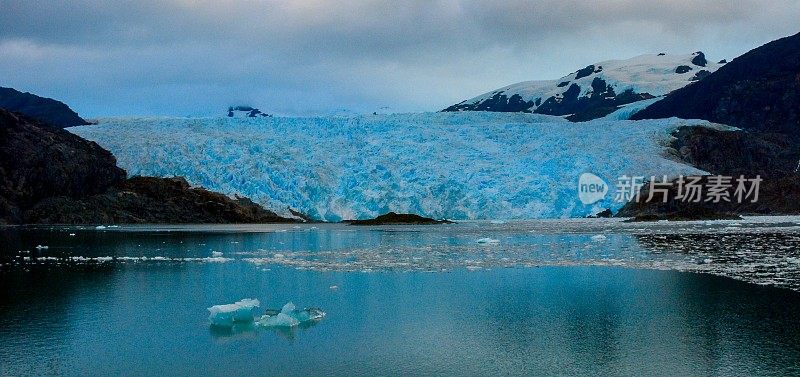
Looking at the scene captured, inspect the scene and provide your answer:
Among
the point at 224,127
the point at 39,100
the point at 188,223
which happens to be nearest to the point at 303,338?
the point at 188,223

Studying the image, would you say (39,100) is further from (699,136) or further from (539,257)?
(539,257)

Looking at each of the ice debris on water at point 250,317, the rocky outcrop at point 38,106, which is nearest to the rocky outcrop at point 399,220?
the ice debris on water at point 250,317

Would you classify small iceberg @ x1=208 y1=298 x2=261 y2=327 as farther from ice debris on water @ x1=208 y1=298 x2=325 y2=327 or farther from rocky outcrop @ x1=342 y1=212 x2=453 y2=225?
rocky outcrop @ x1=342 y1=212 x2=453 y2=225

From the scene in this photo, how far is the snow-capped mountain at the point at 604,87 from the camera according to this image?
370ft

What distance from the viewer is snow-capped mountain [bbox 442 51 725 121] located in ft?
370

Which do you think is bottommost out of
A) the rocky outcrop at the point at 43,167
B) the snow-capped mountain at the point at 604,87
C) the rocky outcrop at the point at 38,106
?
the rocky outcrop at the point at 43,167

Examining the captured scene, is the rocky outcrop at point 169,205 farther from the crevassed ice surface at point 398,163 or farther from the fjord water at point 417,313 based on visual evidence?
the fjord water at point 417,313

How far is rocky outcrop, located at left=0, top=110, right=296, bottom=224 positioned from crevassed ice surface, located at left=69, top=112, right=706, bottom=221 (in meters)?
1.33

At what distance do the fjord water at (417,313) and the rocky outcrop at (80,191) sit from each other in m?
27.8

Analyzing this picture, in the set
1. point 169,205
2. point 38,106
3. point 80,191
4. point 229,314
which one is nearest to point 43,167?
point 80,191

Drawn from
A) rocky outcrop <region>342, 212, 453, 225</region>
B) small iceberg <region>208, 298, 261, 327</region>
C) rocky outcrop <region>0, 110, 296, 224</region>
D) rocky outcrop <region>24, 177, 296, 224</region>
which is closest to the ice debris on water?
small iceberg <region>208, 298, 261, 327</region>

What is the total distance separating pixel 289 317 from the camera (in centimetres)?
1051

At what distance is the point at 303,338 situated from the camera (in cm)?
961

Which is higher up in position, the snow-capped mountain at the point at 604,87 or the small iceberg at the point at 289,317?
the snow-capped mountain at the point at 604,87
